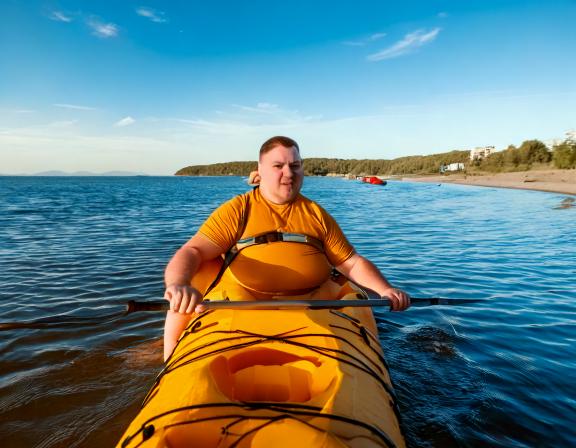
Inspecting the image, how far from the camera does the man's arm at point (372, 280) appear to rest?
134 inches

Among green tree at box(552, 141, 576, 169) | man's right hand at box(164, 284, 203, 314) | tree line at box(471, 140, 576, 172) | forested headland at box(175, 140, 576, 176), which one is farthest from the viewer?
tree line at box(471, 140, 576, 172)

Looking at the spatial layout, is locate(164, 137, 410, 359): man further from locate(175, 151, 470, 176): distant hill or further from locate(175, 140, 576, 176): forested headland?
locate(175, 151, 470, 176): distant hill

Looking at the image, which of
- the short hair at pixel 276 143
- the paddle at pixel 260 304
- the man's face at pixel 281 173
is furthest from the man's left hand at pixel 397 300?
the short hair at pixel 276 143

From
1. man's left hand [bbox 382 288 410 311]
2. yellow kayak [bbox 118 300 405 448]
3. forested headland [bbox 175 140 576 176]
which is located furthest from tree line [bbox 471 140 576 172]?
yellow kayak [bbox 118 300 405 448]

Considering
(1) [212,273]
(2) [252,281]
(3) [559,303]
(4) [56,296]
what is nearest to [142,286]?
(4) [56,296]

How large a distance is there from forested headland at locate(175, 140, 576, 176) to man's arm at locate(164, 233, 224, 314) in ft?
178

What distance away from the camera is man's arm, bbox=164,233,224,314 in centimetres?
279

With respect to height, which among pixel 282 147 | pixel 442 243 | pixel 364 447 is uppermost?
pixel 282 147

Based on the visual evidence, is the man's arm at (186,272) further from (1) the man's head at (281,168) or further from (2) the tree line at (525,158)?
(2) the tree line at (525,158)

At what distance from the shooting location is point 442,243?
38.5ft

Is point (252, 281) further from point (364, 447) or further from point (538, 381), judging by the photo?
point (538, 381)

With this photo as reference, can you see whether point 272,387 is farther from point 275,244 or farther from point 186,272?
point 275,244

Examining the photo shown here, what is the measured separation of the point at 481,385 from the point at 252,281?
246cm

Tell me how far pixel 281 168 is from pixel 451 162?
389ft
